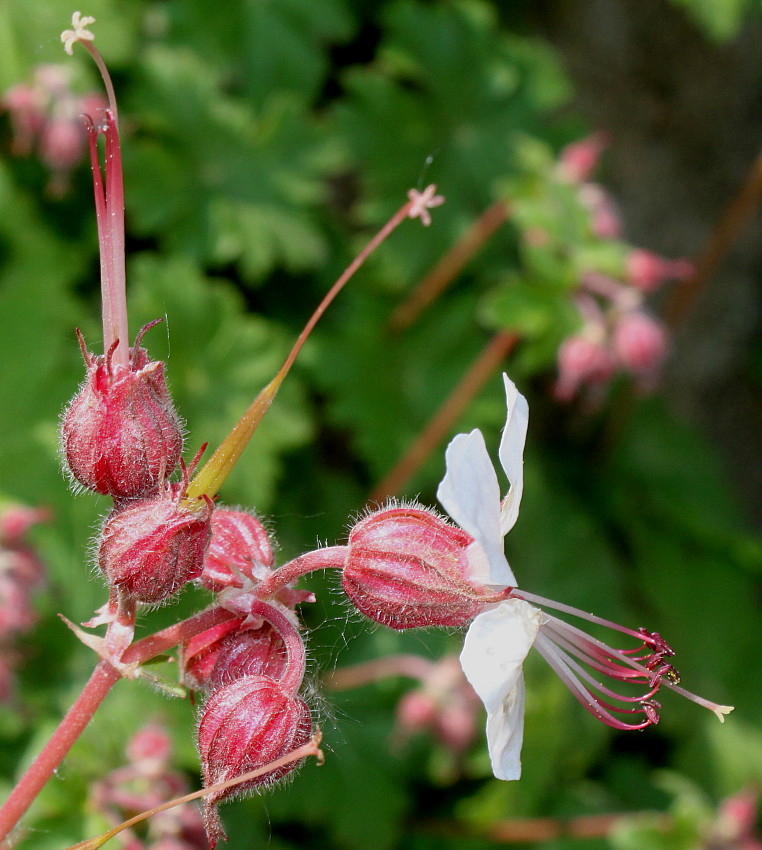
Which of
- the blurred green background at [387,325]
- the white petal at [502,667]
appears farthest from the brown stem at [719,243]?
the white petal at [502,667]

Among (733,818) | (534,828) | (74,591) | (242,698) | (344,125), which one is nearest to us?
(242,698)

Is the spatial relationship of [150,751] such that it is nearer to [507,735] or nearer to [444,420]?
[507,735]

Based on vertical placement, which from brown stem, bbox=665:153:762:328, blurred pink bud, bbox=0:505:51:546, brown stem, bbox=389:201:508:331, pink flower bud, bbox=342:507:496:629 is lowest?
pink flower bud, bbox=342:507:496:629

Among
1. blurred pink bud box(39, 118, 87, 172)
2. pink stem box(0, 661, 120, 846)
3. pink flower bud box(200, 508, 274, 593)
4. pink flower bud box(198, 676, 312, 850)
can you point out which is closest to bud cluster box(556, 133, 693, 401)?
blurred pink bud box(39, 118, 87, 172)

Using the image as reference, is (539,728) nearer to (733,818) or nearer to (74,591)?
(733,818)

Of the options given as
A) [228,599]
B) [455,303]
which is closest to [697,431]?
[455,303]

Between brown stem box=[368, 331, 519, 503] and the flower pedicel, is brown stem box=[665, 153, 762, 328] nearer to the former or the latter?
brown stem box=[368, 331, 519, 503]
